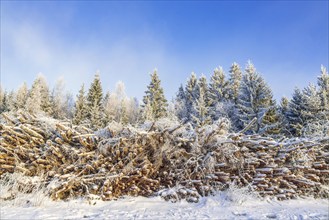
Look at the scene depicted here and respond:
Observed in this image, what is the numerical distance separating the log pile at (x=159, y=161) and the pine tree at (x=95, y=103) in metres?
16.7

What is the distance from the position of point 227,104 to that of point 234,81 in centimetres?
435

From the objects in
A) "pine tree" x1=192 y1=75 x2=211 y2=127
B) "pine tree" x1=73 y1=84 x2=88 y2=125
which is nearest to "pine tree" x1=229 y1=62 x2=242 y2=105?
"pine tree" x1=192 y1=75 x2=211 y2=127

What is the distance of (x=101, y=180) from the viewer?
4.60 m

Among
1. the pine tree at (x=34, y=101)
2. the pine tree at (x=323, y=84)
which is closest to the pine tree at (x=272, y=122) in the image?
the pine tree at (x=323, y=84)

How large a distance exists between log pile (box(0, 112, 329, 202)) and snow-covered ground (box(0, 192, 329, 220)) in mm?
254

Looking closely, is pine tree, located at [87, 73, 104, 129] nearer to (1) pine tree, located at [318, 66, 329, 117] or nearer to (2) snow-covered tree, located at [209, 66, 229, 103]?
(2) snow-covered tree, located at [209, 66, 229, 103]

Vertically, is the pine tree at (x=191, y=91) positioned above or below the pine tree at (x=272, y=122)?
above

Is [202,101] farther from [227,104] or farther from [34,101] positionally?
[34,101]

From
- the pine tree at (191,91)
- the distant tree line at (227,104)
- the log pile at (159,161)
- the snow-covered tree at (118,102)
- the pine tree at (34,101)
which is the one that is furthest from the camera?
the snow-covered tree at (118,102)

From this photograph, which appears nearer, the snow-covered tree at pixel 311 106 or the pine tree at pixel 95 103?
the snow-covered tree at pixel 311 106

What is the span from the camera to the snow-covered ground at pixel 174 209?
3.44 metres

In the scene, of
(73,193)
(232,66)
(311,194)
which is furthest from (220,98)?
(73,193)

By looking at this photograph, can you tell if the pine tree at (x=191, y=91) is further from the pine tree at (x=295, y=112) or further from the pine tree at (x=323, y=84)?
the pine tree at (x=323, y=84)

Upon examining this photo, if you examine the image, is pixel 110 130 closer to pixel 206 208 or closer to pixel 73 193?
pixel 73 193
